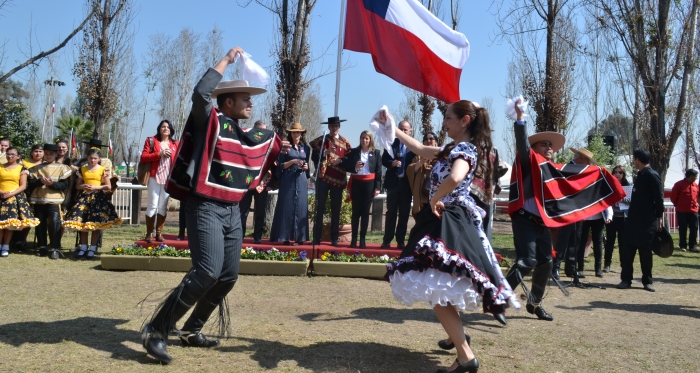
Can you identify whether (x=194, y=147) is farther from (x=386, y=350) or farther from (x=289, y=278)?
(x=289, y=278)

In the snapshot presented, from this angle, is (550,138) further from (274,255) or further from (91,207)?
(91,207)

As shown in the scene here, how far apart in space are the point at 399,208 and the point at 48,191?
5.96 meters

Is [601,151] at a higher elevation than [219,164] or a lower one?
higher

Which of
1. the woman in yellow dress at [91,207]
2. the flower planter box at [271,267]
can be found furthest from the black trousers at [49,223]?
the flower planter box at [271,267]

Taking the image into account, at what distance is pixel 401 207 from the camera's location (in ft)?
35.0

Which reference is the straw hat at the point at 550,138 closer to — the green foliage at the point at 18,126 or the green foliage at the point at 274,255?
the green foliage at the point at 274,255

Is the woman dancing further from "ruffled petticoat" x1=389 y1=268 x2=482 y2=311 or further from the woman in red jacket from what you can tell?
the woman in red jacket

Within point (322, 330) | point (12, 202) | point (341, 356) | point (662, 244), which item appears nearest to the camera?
point (341, 356)

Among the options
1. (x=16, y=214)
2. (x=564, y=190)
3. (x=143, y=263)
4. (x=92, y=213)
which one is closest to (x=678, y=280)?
(x=564, y=190)

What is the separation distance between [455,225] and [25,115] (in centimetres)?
2055

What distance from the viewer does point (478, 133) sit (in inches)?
191

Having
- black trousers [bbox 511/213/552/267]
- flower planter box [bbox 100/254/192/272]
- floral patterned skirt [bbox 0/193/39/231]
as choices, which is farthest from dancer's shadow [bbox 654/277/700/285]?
floral patterned skirt [bbox 0/193/39/231]

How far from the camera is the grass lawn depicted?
15.7 ft

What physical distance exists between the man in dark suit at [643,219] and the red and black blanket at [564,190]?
7.60ft
